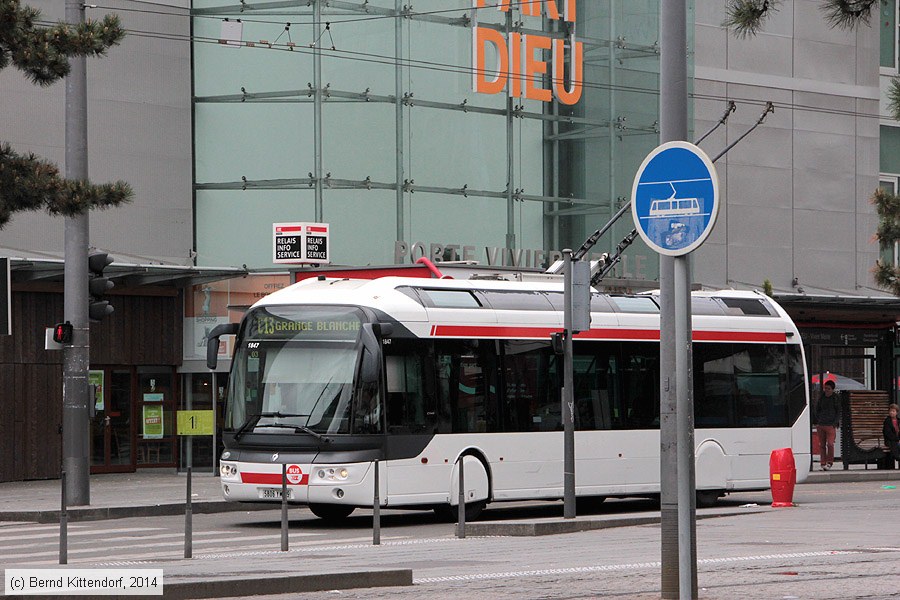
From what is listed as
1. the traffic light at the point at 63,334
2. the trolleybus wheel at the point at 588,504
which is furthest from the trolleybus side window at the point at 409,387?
the traffic light at the point at 63,334

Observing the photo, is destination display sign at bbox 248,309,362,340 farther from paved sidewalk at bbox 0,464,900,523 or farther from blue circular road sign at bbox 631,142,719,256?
blue circular road sign at bbox 631,142,719,256

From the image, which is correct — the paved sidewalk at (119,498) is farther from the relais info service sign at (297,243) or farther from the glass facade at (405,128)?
the glass facade at (405,128)

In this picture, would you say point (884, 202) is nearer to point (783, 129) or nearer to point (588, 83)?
point (588, 83)

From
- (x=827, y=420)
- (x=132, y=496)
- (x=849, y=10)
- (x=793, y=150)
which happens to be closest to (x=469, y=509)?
(x=132, y=496)

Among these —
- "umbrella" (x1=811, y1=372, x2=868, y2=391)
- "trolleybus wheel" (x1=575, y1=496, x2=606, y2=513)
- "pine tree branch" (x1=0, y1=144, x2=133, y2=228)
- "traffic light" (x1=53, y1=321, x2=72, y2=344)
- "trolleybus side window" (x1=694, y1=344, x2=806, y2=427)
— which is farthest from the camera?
"umbrella" (x1=811, y1=372, x2=868, y2=391)

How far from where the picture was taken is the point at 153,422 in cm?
3350

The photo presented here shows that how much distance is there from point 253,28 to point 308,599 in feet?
77.9

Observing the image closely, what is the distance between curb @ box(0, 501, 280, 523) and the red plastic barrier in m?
7.67

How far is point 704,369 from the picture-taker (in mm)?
24734

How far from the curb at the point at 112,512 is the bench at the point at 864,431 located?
14581 mm

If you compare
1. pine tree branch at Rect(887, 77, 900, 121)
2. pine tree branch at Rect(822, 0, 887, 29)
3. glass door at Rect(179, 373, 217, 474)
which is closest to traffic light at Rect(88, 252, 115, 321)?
glass door at Rect(179, 373, 217, 474)

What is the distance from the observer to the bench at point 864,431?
3406cm

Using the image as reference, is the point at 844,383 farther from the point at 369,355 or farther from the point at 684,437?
the point at 684,437

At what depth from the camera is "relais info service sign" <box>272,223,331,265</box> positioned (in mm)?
32125
